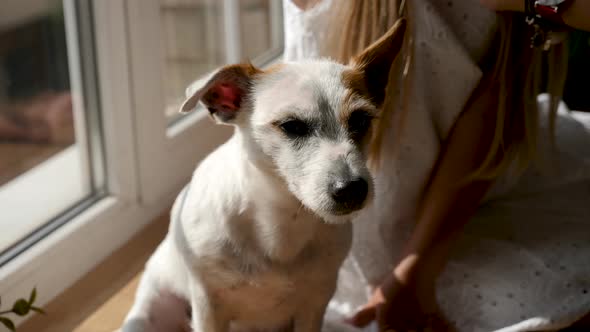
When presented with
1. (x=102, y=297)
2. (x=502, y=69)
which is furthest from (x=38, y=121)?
(x=502, y=69)

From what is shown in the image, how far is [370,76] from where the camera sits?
1123 mm

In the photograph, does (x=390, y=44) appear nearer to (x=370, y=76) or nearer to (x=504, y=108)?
(x=370, y=76)

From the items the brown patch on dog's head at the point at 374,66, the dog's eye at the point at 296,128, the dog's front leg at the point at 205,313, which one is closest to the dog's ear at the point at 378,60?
the brown patch on dog's head at the point at 374,66

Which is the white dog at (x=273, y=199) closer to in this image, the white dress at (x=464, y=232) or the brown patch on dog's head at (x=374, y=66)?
the brown patch on dog's head at (x=374, y=66)

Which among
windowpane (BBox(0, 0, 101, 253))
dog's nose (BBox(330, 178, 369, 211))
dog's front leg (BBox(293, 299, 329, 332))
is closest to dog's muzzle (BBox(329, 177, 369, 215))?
dog's nose (BBox(330, 178, 369, 211))

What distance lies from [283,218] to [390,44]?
0.96 ft

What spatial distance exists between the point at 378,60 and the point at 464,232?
0.56m

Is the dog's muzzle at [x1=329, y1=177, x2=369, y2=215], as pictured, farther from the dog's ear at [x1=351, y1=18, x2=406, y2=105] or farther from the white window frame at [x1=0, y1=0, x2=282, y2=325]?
the white window frame at [x1=0, y1=0, x2=282, y2=325]

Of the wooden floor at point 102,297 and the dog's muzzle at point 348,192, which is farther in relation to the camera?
the wooden floor at point 102,297

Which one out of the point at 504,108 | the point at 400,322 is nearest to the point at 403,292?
the point at 400,322

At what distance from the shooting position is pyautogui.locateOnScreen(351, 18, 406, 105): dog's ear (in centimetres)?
108

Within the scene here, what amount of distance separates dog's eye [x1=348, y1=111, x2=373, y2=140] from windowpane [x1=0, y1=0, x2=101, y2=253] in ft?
2.56

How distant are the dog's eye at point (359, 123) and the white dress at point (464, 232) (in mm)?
347

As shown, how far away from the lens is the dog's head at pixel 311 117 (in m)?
1.00
